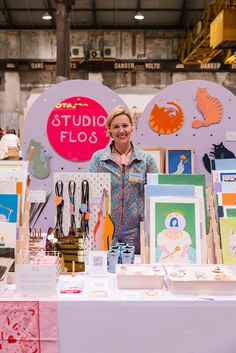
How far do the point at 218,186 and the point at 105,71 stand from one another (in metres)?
13.3

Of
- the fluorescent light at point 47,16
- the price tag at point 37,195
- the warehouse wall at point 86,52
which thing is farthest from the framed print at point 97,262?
the warehouse wall at point 86,52

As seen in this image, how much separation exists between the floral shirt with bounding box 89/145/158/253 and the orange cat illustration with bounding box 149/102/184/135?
2.91 feet

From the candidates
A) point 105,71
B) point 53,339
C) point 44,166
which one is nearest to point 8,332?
point 53,339

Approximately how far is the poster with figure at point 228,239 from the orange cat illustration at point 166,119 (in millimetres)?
1999

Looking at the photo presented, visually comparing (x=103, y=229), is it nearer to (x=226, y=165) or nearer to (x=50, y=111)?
(x=226, y=165)

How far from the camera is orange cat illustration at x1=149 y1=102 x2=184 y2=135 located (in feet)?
13.7

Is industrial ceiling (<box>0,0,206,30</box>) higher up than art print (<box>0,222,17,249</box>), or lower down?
higher up

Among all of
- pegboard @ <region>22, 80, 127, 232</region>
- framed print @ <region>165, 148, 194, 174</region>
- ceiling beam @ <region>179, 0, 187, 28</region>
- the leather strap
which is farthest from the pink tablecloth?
ceiling beam @ <region>179, 0, 187, 28</region>

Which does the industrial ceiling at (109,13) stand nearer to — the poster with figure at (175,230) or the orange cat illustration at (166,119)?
the orange cat illustration at (166,119)

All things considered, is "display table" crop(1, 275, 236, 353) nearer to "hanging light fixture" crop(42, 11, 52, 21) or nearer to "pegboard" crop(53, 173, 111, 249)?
"pegboard" crop(53, 173, 111, 249)

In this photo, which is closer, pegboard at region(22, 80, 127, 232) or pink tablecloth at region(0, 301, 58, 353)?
pink tablecloth at region(0, 301, 58, 353)

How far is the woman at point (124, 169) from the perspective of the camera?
320 centimetres

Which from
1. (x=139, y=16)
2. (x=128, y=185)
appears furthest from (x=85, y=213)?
(x=139, y=16)

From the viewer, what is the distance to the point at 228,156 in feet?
13.5
